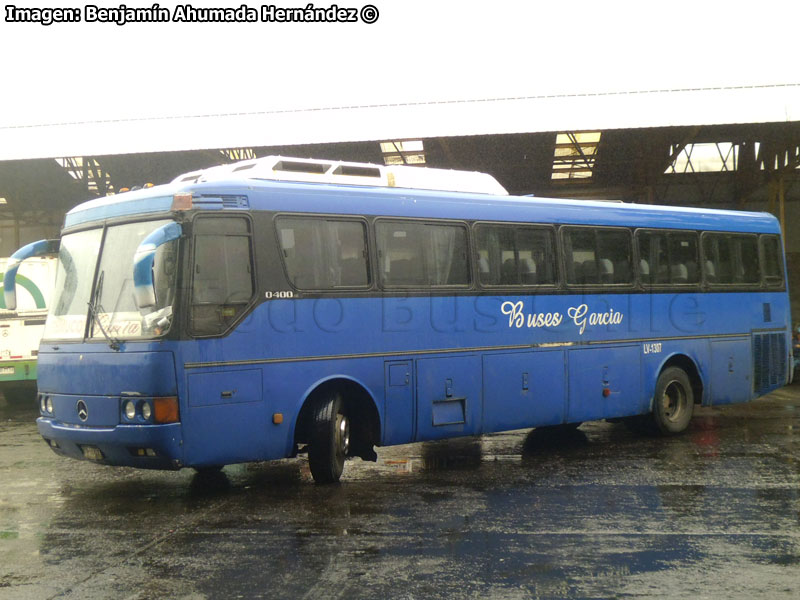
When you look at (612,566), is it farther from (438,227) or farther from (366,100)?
(366,100)

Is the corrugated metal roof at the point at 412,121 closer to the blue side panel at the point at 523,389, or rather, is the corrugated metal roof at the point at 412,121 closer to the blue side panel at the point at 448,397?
the blue side panel at the point at 523,389

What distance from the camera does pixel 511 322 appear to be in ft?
35.9


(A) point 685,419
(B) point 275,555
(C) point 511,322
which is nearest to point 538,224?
(C) point 511,322

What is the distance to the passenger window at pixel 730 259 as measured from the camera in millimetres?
13336

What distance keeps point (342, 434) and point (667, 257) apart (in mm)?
5681

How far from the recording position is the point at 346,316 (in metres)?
9.41

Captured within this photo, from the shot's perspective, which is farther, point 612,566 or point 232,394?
point 232,394

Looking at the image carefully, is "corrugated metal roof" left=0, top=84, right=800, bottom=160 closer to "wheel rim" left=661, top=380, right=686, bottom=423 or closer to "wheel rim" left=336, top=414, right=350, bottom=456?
"wheel rim" left=661, top=380, right=686, bottom=423

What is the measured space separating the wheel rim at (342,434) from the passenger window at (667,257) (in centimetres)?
498

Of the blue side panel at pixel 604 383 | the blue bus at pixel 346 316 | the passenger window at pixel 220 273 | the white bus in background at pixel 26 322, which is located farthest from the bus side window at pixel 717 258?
the white bus in background at pixel 26 322

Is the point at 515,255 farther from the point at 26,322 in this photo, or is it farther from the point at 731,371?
the point at 26,322

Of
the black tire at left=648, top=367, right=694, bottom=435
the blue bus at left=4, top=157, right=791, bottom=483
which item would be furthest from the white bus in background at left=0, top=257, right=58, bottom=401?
the black tire at left=648, top=367, right=694, bottom=435

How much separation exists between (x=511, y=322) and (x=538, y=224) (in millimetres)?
1302

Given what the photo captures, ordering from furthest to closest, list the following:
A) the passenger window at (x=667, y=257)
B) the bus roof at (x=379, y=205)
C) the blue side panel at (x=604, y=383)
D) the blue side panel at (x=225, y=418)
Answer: the passenger window at (x=667, y=257)
the blue side panel at (x=604, y=383)
the bus roof at (x=379, y=205)
the blue side panel at (x=225, y=418)
